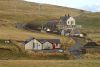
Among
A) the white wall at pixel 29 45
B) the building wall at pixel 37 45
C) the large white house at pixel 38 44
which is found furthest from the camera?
the building wall at pixel 37 45

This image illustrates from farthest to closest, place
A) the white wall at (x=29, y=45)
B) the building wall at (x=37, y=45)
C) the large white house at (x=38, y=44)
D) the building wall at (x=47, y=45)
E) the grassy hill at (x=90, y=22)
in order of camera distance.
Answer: the grassy hill at (x=90, y=22), the building wall at (x=47, y=45), the building wall at (x=37, y=45), the large white house at (x=38, y=44), the white wall at (x=29, y=45)

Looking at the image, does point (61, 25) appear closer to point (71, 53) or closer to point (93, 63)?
point (71, 53)

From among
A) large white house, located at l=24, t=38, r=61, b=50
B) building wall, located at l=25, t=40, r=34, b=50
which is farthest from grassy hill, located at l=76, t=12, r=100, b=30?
building wall, located at l=25, t=40, r=34, b=50

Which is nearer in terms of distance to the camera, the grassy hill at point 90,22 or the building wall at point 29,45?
the building wall at point 29,45

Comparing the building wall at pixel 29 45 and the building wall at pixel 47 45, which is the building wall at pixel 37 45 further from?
the building wall at pixel 47 45

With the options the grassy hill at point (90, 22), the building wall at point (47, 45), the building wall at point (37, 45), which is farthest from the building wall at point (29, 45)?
the grassy hill at point (90, 22)

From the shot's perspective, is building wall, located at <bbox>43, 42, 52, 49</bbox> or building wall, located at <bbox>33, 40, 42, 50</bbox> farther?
building wall, located at <bbox>43, 42, 52, 49</bbox>

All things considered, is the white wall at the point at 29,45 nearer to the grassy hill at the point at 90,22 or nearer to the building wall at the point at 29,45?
the building wall at the point at 29,45

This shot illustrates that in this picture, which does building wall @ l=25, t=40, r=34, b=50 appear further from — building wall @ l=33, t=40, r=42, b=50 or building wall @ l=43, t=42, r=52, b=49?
building wall @ l=43, t=42, r=52, b=49

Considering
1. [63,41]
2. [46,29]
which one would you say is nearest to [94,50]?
[63,41]

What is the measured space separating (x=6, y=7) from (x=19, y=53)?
12254cm

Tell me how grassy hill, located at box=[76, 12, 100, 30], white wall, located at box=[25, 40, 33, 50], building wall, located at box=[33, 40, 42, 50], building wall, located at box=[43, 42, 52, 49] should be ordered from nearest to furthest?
1. white wall, located at box=[25, 40, 33, 50]
2. building wall, located at box=[33, 40, 42, 50]
3. building wall, located at box=[43, 42, 52, 49]
4. grassy hill, located at box=[76, 12, 100, 30]

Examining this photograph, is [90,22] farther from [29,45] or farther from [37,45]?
[29,45]

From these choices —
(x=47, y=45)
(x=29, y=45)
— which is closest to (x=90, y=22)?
(x=47, y=45)
